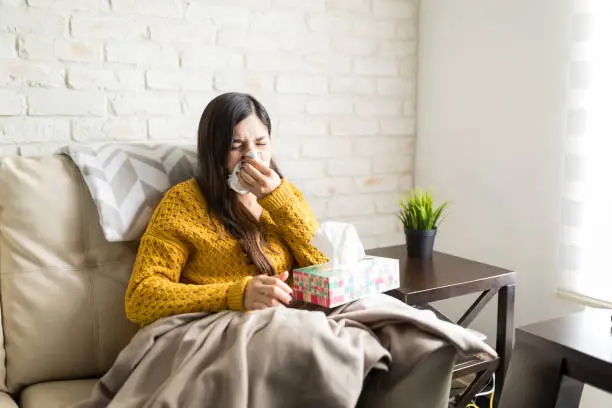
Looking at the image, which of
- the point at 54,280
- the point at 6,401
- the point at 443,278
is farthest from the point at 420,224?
the point at 6,401

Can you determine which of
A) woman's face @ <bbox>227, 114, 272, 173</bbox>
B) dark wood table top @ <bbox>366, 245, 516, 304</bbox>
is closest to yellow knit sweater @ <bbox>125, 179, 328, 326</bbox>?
woman's face @ <bbox>227, 114, 272, 173</bbox>

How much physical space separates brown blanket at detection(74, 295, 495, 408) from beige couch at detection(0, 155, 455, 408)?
0.25 m

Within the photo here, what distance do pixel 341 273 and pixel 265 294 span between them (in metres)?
0.18

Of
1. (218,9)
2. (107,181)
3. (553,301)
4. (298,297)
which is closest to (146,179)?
(107,181)

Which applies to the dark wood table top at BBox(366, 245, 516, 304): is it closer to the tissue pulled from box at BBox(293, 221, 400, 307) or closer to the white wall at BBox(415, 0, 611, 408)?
the tissue pulled from box at BBox(293, 221, 400, 307)

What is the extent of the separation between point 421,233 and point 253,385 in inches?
35.8

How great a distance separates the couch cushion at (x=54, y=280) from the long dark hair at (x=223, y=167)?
29 centimetres

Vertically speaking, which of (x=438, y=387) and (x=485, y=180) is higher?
(x=485, y=180)

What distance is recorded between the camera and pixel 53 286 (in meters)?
1.55

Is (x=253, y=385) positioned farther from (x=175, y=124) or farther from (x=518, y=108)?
(x=518, y=108)

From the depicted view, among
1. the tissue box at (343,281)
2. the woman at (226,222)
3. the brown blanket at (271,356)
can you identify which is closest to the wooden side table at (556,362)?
the brown blanket at (271,356)

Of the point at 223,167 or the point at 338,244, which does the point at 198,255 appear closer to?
the point at 223,167

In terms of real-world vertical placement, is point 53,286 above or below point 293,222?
below

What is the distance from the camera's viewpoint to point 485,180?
7.34 ft
